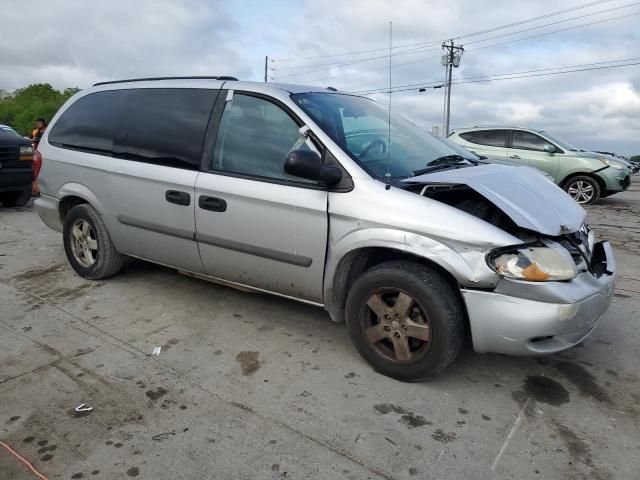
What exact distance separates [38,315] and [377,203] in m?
2.82

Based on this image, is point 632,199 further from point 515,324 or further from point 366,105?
point 515,324

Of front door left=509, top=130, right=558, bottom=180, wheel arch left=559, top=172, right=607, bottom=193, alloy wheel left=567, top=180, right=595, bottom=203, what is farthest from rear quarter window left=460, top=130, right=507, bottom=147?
alloy wheel left=567, top=180, right=595, bottom=203

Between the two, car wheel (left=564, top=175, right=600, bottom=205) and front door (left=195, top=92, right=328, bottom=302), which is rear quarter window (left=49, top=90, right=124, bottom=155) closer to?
front door (left=195, top=92, right=328, bottom=302)

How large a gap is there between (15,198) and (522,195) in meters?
8.84

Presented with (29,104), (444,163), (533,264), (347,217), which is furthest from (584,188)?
(29,104)

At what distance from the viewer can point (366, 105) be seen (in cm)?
408

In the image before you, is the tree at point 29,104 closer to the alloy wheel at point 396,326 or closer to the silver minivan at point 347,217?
the silver minivan at point 347,217

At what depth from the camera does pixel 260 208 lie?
3359 millimetres

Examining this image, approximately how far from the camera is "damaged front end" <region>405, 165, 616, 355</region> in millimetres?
2639

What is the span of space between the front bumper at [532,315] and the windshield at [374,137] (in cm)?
97

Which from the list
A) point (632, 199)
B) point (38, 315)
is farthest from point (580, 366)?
point (632, 199)

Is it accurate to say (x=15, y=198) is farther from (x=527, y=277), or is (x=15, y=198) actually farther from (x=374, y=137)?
(x=527, y=277)

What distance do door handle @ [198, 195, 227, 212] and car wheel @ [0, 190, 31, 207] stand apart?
6834 millimetres

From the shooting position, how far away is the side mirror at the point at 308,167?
9.72 feet
